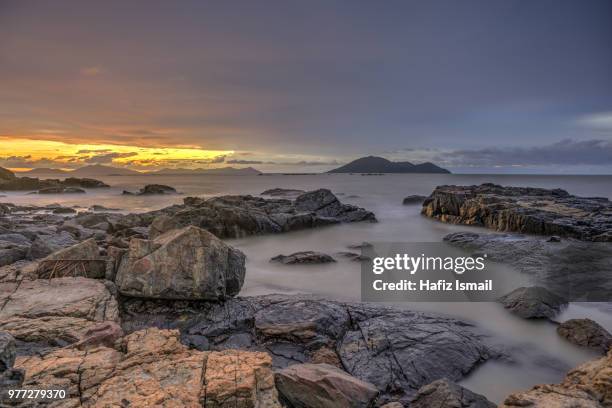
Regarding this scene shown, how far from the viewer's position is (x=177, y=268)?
7.21 m

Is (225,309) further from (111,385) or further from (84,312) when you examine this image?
(111,385)

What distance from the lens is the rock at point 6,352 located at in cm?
328

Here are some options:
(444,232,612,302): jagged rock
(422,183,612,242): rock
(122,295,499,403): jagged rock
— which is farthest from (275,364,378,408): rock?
(422,183,612,242): rock

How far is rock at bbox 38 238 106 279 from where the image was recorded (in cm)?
755

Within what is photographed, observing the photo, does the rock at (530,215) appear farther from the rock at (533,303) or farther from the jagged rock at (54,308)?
the jagged rock at (54,308)

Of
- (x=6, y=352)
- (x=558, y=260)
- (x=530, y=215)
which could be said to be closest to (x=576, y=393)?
(x=6, y=352)

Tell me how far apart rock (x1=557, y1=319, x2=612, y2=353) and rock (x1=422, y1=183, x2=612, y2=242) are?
962 cm

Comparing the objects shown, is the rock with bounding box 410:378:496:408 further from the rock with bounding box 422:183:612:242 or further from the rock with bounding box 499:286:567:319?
the rock with bounding box 422:183:612:242

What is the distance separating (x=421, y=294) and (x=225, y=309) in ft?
17.5

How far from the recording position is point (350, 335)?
6.53 meters

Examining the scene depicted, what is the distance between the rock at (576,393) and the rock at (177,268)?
5.43 m

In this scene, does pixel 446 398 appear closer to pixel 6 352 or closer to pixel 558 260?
pixel 6 352

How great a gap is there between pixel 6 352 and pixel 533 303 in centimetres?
929

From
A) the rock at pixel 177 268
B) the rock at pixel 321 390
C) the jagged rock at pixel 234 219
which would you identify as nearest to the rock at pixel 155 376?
the rock at pixel 321 390
